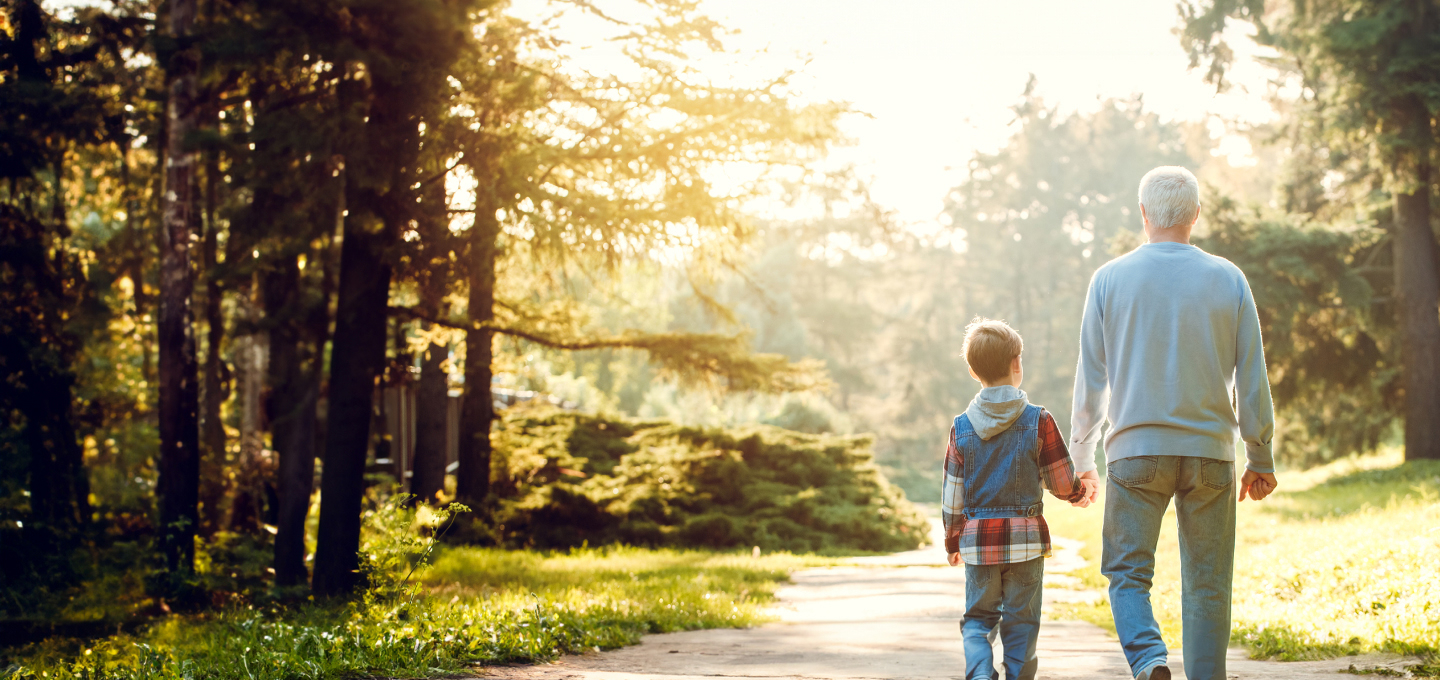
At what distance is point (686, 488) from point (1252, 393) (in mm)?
12819

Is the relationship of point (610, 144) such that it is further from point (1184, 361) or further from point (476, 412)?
point (1184, 361)

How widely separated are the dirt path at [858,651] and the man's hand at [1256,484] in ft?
4.10

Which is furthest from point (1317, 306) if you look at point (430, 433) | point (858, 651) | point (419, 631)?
point (419, 631)

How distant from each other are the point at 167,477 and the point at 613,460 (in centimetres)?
698

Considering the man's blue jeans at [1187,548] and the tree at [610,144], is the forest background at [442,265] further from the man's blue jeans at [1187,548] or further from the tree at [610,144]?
the man's blue jeans at [1187,548]

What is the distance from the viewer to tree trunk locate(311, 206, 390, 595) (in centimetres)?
1004

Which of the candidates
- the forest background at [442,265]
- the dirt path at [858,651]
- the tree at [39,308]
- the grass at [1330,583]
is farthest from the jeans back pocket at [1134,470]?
the tree at [39,308]

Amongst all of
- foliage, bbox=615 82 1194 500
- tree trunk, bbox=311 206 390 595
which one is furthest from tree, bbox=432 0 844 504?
foliage, bbox=615 82 1194 500

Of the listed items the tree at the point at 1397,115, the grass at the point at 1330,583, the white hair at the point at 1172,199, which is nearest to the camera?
the white hair at the point at 1172,199

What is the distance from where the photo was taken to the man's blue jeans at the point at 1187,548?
3.80 metres

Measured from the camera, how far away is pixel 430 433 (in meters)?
15.2

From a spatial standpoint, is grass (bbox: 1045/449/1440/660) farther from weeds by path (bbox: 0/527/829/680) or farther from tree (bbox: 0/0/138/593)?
tree (bbox: 0/0/138/593)

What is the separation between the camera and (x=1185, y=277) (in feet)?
12.8

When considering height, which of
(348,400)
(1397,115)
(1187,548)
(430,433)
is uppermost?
(1397,115)
